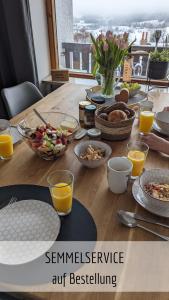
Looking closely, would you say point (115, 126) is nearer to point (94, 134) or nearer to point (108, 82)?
point (94, 134)

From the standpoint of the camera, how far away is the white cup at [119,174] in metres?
0.85

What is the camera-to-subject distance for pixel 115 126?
1.17 meters

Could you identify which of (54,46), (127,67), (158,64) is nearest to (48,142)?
(127,67)

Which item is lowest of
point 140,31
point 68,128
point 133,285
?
point 133,285

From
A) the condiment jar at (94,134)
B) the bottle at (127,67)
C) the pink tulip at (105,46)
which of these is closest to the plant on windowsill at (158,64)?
the bottle at (127,67)

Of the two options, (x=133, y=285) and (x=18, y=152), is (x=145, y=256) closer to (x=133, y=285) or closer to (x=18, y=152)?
(x=133, y=285)

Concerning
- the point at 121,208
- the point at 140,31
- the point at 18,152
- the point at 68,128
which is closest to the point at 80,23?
the point at 140,31

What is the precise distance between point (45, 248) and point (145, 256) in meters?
0.28

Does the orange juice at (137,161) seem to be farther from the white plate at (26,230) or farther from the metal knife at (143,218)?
the white plate at (26,230)

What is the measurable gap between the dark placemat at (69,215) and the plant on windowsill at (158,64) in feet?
4.92

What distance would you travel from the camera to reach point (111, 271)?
640 millimetres

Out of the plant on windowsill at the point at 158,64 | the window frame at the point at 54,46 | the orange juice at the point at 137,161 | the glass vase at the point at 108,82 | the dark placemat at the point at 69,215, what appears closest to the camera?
the dark placemat at the point at 69,215

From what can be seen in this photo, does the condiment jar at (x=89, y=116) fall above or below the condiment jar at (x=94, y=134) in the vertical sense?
above

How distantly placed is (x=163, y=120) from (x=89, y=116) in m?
0.41
